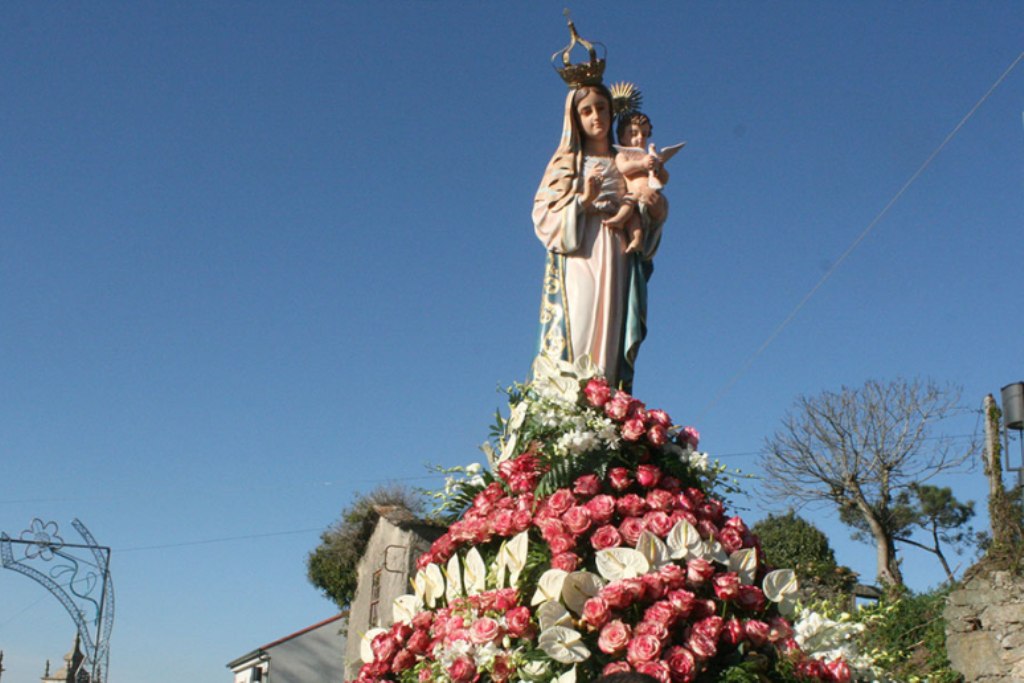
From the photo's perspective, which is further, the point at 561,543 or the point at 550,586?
the point at 561,543

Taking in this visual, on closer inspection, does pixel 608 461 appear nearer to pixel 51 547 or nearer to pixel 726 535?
pixel 726 535

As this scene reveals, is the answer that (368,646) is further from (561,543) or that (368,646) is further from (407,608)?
(561,543)

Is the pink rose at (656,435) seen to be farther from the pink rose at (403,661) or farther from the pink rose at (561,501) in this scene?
the pink rose at (403,661)

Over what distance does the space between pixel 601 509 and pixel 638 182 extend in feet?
11.3

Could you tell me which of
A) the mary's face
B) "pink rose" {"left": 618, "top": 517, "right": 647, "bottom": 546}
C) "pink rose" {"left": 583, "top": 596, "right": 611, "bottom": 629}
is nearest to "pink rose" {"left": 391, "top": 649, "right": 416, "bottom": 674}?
"pink rose" {"left": 583, "top": 596, "right": 611, "bottom": 629}

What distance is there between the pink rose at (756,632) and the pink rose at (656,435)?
117 centimetres

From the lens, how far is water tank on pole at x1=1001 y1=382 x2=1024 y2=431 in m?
12.2

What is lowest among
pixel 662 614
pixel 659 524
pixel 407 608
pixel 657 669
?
pixel 657 669

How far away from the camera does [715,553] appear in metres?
4.58

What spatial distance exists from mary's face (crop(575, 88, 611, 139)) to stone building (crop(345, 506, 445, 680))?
3135 mm

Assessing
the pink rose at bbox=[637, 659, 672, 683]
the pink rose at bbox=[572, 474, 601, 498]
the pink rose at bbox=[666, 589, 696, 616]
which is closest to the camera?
the pink rose at bbox=[637, 659, 672, 683]

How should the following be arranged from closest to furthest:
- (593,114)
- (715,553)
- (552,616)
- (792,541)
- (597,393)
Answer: (552,616) → (715,553) → (597,393) → (593,114) → (792,541)

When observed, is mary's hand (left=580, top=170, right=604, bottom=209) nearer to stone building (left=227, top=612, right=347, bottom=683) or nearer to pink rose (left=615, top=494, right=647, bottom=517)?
pink rose (left=615, top=494, right=647, bottom=517)

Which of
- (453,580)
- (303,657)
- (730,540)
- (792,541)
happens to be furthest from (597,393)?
(303,657)
